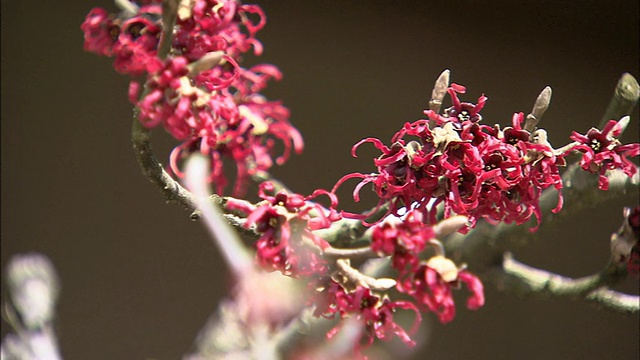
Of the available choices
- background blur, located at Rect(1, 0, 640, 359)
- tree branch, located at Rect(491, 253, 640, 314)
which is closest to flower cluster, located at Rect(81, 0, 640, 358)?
tree branch, located at Rect(491, 253, 640, 314)

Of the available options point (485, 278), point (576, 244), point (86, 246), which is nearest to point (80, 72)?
point (86, 246)

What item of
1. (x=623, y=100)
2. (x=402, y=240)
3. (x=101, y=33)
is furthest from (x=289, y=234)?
(x=623, y=100)

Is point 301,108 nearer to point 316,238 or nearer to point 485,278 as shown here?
point 485,278

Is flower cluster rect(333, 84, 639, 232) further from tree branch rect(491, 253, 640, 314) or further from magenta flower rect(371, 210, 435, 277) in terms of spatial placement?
tree branch rect(491, 253, 640, 314)

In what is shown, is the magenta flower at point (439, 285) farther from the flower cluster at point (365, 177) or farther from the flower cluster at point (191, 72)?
the flower cluster at point (191, 72)

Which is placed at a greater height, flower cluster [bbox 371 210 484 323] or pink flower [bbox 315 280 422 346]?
flower cluster [bbox 371 210 484 323]

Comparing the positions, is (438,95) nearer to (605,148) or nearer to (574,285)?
(605,148)
